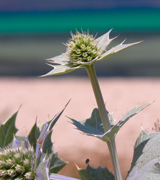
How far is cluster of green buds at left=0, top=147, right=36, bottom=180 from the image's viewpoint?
0.64m

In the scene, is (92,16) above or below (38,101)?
above

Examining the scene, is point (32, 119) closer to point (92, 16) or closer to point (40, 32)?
point (40, 32)

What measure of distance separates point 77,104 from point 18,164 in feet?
15.6

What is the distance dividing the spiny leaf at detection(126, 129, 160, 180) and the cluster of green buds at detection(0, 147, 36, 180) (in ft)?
0.77

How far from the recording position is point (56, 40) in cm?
1027

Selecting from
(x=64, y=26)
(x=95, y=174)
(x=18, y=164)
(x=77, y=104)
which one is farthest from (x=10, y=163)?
(x=64, y=26)

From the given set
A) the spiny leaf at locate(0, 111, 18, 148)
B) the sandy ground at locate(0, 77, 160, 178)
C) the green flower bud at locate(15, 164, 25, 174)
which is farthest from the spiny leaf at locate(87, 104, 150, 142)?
the sandy ground at locate(0, 77, 160, 178)

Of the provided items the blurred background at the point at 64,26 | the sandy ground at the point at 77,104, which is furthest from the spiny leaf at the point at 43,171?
the blurred background at the point at 64,26

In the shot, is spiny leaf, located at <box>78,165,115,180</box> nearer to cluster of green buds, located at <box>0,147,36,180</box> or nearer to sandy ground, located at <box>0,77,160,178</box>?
cluster of green buds, located at <box>0,147,36,180</box>

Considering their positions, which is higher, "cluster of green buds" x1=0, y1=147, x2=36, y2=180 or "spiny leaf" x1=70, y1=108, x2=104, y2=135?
"spiny leaf" x1=70, y1=108, x2=104, y2=135

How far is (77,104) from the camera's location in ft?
17.8

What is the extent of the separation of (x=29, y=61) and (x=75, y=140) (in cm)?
487

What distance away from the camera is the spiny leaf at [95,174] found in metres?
0.76

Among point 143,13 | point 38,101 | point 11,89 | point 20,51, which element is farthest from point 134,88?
point 143,13
